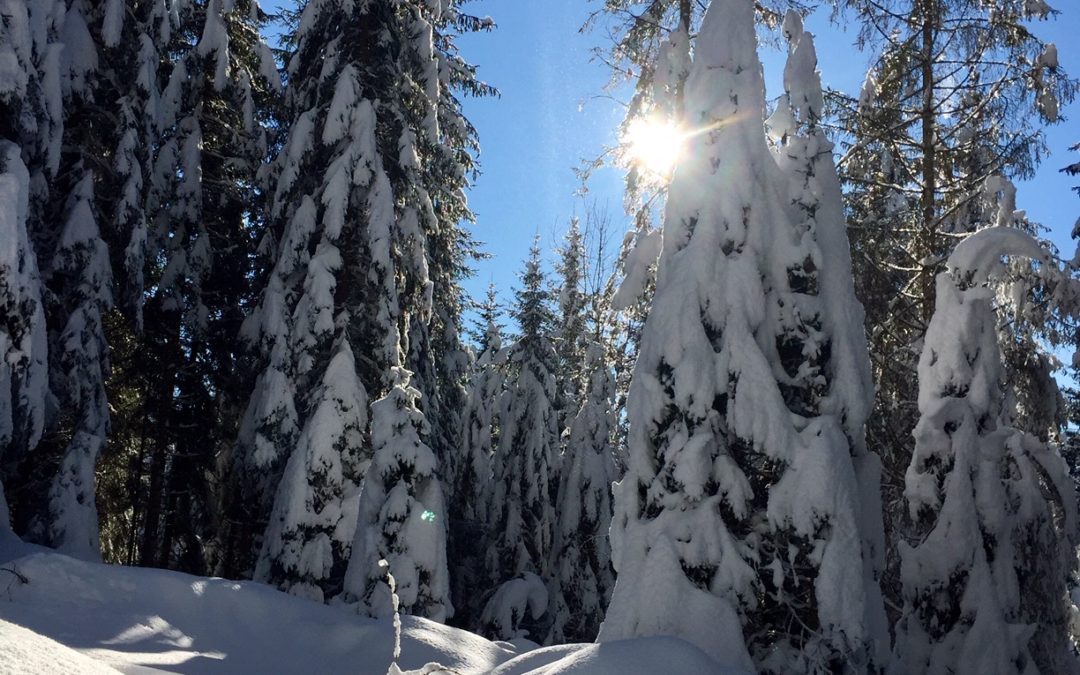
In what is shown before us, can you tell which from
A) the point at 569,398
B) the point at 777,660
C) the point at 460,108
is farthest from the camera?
the point at 569,398

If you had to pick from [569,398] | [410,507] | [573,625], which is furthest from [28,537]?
[569,398]

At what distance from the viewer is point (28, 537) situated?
480 inches

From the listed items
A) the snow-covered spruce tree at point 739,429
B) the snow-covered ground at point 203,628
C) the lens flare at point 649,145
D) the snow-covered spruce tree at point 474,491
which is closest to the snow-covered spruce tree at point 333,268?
the snow-covered ground at point 203,628

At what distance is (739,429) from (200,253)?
13.1 meters

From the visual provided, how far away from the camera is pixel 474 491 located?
22.4m

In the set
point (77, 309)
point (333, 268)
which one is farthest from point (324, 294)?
point (77, 309)

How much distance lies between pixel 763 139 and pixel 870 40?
5.88 meters

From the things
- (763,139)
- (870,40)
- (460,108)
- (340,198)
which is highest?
(460,108)

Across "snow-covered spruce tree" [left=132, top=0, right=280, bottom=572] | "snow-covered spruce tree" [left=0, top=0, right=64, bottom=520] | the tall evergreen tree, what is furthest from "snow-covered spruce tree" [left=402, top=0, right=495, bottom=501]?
"snow-covered spruce tree" [left=0, top=0, right=64, bottom=520]

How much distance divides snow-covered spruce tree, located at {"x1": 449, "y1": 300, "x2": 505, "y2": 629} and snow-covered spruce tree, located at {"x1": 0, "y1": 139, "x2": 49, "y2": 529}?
33.3 feet

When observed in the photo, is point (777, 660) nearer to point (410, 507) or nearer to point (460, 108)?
point (410, 507)

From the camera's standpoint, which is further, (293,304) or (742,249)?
(293,304)

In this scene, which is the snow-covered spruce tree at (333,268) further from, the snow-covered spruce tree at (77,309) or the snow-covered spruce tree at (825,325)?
the snow-covered spruce tree at (825,325)

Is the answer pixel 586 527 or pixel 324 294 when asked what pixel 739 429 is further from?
pixel 586 527
